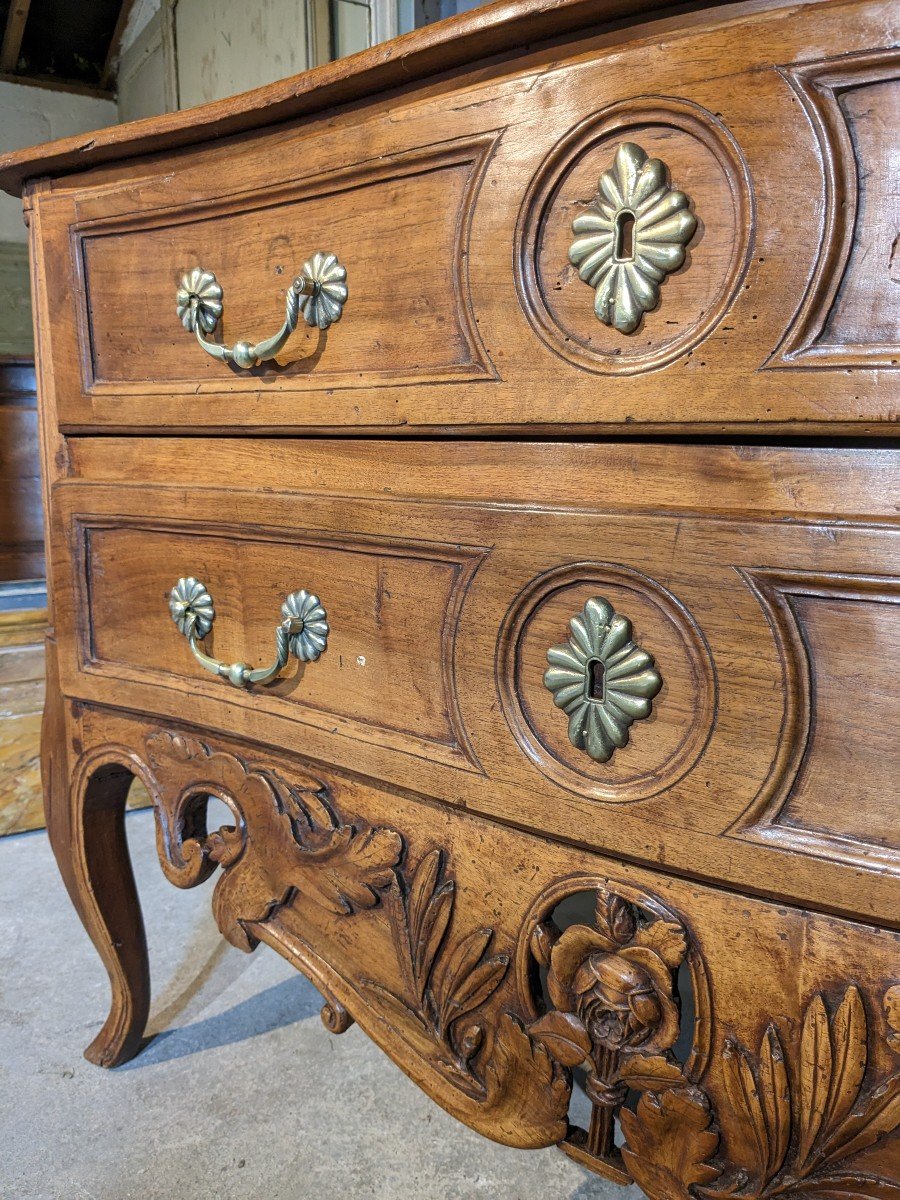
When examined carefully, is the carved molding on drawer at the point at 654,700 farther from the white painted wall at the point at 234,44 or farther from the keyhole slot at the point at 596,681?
the white painted wall at the point at 234,44

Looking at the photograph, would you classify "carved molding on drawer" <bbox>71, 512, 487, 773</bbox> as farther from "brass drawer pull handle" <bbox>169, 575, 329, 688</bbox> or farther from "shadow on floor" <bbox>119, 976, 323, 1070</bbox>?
"shadow on floor" <bbox>119, 976, 323, 1070</bbox>

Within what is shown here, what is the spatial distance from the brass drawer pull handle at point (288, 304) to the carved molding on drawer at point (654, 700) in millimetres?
238

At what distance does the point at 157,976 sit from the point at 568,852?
0.83 meters

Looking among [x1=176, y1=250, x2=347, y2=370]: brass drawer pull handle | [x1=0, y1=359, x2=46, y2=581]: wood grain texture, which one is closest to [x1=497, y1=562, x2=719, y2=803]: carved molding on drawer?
[x1=176, y1=250, x2=347, y2=370]: brass drawer pull handle

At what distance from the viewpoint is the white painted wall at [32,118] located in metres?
3.44

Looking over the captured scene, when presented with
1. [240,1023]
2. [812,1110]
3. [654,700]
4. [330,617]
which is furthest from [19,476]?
[812,1110]

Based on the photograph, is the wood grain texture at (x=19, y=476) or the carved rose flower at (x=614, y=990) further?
the wood grain texture at (x=19, y=476)

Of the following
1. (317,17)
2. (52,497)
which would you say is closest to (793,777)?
(52,497)

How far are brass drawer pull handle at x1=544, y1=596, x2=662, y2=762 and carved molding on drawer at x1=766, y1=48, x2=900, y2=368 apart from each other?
0.17 meters

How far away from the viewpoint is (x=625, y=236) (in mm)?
465

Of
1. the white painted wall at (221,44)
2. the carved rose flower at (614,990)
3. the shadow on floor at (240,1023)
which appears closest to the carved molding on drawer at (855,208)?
the carved rose flower at (614,990)

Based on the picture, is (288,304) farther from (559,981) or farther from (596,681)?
(559,981)

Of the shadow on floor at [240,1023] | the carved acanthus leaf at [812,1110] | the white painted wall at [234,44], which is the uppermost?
the white painted wall at [234,44]

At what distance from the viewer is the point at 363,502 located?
58 cm
